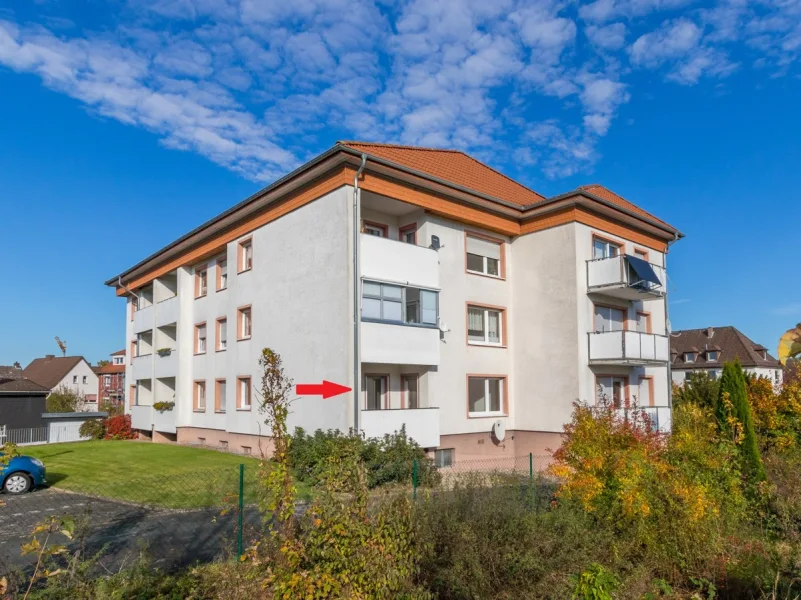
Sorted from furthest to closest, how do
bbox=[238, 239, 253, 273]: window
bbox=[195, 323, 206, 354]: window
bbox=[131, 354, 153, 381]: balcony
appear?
bbox=[131, 354, 153, 381]: balcony, bbox=[195, 323, 206, 354]: window, bbox=[238, 239, 253, 273]: window

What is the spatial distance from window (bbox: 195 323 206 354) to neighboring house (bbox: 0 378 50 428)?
1520cm

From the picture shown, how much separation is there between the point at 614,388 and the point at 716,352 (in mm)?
50276

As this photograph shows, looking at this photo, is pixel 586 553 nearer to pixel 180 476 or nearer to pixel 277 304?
pixel 180 476

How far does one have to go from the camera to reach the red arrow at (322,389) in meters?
16.1

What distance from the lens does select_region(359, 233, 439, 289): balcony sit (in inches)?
658

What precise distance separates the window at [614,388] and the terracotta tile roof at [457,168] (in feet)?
23.3

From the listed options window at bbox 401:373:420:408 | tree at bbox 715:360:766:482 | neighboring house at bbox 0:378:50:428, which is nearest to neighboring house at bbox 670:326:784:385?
tree at bbox 715:360:766:482

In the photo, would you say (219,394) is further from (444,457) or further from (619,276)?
(619,276)

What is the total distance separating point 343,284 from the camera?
54.1 feet

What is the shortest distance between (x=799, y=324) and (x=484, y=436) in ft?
45.6

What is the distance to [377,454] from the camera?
15.0 metres

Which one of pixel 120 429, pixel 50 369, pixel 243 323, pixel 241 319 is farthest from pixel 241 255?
pixel 50 369

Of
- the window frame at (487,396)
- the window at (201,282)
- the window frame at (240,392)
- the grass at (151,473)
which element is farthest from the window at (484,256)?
the window at (201,282)

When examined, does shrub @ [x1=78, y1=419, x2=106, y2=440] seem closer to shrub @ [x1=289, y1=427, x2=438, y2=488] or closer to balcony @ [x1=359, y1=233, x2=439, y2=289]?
shrub @ [x1=289, y1=427, x2=438, y2=488]
